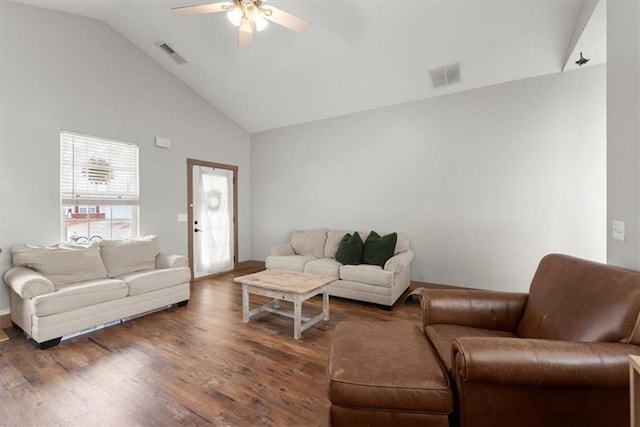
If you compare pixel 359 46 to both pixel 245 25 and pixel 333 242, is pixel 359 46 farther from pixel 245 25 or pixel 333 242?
pixel 333 242

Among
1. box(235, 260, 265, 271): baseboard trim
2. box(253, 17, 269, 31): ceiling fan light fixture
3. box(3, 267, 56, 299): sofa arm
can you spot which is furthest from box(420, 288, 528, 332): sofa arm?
box(235, 260, 265, 271): baseboard trim

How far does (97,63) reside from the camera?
12.0ft

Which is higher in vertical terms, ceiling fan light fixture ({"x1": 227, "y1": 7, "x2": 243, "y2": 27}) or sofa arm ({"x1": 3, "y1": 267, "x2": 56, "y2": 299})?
ceiling fan light fixture ({"x1": 227, "y1": 7, "x2": 243, "y2": 27})

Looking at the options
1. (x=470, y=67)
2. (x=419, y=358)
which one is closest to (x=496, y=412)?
(x=419, y=358)

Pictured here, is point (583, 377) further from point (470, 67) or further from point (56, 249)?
point (56, 249)

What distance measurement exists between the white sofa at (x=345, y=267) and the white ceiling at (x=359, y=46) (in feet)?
7.12

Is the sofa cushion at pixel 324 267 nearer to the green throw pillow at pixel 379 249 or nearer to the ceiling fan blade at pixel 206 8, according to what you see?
the green throw pillow at pixel 379 249

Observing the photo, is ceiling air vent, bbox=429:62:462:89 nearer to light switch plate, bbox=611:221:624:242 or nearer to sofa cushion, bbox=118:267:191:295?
light switch plate, bbox=611:221:624:242

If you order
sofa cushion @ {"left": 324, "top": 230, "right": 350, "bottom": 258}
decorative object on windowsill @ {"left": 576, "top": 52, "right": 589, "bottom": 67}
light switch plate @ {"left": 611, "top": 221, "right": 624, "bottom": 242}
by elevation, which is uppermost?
decorative object on windowsill @ {"left": 576, "top": 52, "right": 589, "bottom": 67}

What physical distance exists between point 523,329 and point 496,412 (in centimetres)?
78

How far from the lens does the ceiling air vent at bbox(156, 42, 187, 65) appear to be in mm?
3946

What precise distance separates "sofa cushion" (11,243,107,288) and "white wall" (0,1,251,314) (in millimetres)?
254

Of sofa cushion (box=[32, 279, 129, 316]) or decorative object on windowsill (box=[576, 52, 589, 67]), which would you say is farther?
decorative object on windowsill (box=[576, 52, 589, 67])

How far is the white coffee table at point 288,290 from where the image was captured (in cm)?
273
